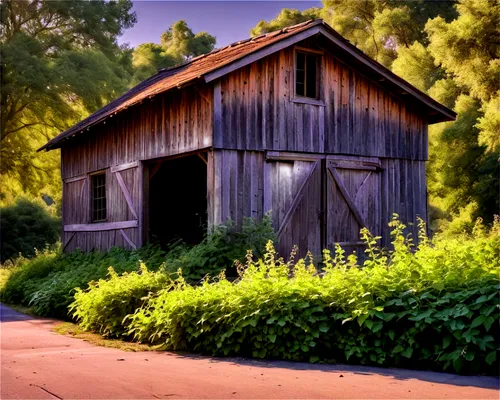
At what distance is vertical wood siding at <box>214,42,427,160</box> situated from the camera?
1466 cm

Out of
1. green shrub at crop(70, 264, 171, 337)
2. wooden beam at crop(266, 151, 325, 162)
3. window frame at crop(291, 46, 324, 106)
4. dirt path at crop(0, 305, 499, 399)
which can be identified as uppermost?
window frame at crop(291, 46, 324, 106)

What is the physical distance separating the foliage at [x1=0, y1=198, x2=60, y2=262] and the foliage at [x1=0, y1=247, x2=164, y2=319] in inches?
529

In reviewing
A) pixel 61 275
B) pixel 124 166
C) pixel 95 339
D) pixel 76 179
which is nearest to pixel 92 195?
pixel 76 179

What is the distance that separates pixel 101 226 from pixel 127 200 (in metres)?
2.09

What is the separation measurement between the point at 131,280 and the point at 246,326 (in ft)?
12.0

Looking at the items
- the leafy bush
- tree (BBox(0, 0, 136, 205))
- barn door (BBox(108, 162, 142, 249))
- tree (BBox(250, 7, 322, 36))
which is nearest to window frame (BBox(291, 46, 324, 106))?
barn door (BBox(108, 162, 142, 249))

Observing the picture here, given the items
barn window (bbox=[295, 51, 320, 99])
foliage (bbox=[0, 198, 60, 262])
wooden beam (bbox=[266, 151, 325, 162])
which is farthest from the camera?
foliage (bbox=[0, 198, 60, 262])

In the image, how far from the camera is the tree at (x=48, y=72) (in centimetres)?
3127

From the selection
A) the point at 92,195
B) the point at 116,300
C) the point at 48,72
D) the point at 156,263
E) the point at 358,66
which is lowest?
the point at 116,300

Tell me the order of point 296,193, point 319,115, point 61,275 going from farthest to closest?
point 61,275 → point 319,115 → point 296,193

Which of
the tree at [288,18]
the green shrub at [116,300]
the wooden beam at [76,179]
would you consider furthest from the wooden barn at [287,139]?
the tree at [288,18]

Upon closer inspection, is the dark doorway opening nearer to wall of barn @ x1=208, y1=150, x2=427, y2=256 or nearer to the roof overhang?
wall of barn @ x1=208, y1=150, x2=427, y2=256

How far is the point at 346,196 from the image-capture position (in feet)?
53.2

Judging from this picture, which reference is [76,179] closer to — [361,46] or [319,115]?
[319,115]
